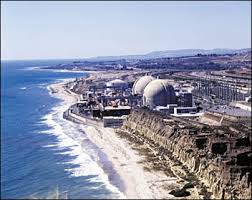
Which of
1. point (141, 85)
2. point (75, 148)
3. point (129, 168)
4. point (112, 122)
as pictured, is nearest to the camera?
point (129, 168)

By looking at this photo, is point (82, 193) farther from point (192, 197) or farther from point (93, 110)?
point (93, 110)

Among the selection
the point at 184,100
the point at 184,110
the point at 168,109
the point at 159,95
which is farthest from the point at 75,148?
the point at 184,100

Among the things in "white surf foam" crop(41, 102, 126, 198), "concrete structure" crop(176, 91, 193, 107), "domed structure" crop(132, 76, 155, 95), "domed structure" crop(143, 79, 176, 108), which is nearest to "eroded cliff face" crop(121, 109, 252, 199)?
"white surf foam" crop(41, 102, 126, 198)

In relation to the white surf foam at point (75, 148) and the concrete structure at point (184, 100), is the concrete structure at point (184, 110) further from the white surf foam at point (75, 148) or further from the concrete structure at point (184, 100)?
the white surf foam at point (75, 148)

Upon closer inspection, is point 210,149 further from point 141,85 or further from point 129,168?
point 141,85

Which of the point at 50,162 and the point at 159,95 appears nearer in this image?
the point at 50,162

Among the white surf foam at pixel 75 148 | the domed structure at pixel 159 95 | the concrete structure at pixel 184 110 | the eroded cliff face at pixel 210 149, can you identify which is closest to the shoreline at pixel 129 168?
the white surf foam at pixel 75 148

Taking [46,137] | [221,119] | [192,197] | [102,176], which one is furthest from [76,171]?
[221,119]

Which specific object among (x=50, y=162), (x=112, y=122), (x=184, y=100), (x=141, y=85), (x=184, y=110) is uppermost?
(x=141, y=85)
